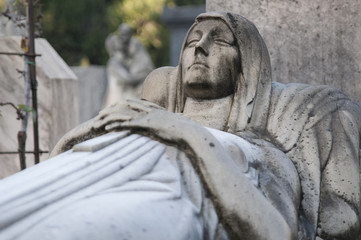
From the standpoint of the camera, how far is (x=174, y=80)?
5527 millimetres

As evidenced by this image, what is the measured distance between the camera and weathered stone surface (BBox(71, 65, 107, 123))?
17531mm

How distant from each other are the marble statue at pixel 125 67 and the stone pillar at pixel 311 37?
12.3 metres

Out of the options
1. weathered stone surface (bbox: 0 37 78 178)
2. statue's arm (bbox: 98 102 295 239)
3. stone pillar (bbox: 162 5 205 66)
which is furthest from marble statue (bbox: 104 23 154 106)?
statue's arm (bbox: 98 102 295 239)

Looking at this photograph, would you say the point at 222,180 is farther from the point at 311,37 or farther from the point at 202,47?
the point at 311,37

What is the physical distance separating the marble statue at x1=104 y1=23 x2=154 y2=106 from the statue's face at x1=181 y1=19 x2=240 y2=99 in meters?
13.6

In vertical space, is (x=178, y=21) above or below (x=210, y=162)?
below

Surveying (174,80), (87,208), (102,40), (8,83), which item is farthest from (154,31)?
(87,208)

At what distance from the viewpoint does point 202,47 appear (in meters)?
5.16

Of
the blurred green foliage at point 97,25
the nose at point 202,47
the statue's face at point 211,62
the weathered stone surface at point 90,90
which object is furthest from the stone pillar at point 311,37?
the blurred green foliage at point 97,25

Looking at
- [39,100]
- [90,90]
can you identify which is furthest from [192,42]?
[90,90]

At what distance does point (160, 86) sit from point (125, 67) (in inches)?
569

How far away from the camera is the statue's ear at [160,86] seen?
5.55 m

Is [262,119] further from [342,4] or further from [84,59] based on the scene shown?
[84,59]

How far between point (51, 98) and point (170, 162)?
3.26 m
